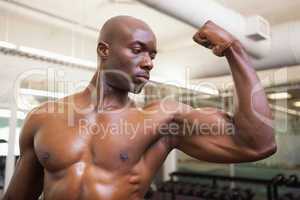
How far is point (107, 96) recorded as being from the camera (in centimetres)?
117

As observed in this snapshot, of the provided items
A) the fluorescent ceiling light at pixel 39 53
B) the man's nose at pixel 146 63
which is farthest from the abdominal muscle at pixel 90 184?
the fluorescent ceiling light at pixel 39 53

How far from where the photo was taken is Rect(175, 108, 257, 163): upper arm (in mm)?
983

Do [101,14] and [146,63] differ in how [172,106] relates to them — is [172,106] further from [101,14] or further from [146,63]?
[101,14]

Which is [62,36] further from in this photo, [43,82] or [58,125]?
[58,125]

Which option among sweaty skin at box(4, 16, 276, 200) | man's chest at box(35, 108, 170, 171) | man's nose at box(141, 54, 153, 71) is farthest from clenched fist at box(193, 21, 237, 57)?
man's chest at box(35, 108, 170, 171)

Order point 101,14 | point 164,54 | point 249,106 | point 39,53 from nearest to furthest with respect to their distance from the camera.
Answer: point 249,106 < point 39,53 < point 101,14 < point 164,54

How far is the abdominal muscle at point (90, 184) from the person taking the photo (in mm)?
990

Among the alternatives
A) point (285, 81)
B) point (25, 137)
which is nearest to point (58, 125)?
point (25, 137)

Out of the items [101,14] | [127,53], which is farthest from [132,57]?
[101,14]

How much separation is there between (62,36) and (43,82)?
2.25 ft

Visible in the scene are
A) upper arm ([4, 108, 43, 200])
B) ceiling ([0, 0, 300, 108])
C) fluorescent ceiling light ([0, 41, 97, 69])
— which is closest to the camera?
upper arm ([4, 108, 43, 200])

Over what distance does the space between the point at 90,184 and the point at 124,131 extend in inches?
8.6

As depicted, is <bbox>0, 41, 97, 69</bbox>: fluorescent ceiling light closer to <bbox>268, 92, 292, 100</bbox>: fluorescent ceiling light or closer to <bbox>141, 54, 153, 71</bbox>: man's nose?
<bbox>141, 54, 153, 71</bbox>: man's nose

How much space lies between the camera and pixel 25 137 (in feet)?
3.76
